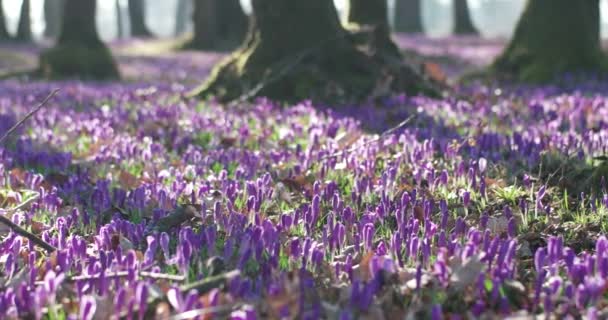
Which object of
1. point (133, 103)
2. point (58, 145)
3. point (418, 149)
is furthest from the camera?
point (133, 103)

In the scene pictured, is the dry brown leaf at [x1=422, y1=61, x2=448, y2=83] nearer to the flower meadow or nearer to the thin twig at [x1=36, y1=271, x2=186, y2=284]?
the flower meadow

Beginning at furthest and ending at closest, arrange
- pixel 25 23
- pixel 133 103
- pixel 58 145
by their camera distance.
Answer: pixel 25 23, pixel 133 103, pixel 58 145

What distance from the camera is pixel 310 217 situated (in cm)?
347

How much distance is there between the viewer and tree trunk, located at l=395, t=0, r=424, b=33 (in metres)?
39.7

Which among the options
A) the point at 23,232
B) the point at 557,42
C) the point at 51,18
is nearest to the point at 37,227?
the point at 23,232

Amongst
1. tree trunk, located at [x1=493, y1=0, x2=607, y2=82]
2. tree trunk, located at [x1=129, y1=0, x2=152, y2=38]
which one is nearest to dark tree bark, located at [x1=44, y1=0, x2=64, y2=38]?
tree trunk, located at [x1=129, y1=0, x2=152, y2=38]

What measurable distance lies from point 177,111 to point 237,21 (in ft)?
70.9

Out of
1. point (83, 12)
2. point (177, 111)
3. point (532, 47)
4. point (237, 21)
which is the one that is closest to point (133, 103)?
point (177, 111)

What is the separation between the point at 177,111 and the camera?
8.29 meters

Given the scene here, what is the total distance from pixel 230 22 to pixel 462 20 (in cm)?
1319

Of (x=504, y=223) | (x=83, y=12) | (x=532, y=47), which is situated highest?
(x=83, y=12)

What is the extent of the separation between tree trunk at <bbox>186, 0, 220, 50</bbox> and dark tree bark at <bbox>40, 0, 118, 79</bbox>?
11641 millimetres

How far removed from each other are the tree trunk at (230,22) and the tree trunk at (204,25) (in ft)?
1.67

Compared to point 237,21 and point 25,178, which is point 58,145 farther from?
point 237,21
